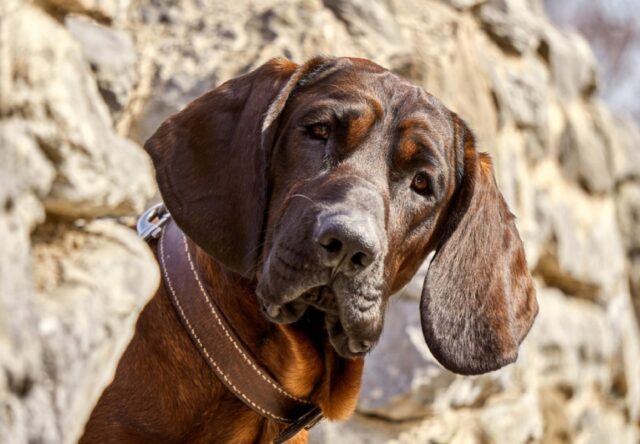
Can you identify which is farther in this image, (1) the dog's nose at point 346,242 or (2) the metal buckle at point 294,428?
(2) the metal buckle at point 294,428

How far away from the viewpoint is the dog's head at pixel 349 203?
3041mm

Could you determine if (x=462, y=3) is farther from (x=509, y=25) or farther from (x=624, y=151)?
(x=624, y=151)

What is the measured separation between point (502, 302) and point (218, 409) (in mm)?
1004

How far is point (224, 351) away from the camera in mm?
3270

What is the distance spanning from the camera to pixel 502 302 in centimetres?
357

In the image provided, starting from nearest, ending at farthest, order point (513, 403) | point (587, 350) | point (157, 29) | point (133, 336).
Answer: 1. point (133, 336)
2. point (157, 29)
3. point (513, 403)
4. point (587, 350)

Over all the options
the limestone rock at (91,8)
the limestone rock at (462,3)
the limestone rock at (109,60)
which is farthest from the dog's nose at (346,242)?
the limestone rock at (462,3)

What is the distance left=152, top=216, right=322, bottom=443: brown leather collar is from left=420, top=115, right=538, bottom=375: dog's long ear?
Answer: 20.5 inches

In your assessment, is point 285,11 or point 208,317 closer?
point 208,317

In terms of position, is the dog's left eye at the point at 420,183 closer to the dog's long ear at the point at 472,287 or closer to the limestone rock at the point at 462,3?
the dog's long ear at the point at 472,287

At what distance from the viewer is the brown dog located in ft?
10.3

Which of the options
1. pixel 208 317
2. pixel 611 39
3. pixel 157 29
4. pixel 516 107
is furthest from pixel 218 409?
pixel 611 39

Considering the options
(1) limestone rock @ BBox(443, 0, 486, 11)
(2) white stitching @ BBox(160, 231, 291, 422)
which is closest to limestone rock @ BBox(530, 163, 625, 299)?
(1) limestone rock @ BBox(443, 0, 486, 11)

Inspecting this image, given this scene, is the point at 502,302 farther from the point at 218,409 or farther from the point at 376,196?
the point at 218,409
